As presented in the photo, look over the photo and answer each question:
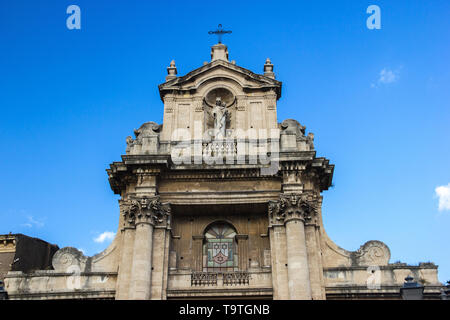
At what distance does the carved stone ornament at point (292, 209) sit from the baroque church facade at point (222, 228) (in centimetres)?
4

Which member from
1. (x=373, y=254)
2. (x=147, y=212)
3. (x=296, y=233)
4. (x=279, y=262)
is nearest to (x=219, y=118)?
(x=147, y=212)

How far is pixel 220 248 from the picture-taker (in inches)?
770

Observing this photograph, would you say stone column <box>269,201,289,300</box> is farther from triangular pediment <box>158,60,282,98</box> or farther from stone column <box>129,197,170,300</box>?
triangular pediment <box>158,60,282,98</box>

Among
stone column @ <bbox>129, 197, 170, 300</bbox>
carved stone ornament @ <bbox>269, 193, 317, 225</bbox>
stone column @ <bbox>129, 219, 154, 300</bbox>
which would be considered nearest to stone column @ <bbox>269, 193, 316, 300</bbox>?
carved stone ornament @ <bbox>269, 193, 317, 225</bbox>

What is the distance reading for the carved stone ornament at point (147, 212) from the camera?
60.4 feet

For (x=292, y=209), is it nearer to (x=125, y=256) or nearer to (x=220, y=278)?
(x=220, y=278)

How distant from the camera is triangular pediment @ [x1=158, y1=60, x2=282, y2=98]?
22.0 m

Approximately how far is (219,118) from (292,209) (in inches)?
216

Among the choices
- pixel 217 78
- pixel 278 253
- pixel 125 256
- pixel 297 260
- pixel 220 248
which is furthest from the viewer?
pixel 217 78

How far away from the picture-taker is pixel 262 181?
1956 centimetres

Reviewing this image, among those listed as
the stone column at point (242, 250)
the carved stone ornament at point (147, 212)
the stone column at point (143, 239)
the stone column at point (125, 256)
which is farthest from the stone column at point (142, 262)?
the stone column at point (242, 250)

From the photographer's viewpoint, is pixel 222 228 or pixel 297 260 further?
pixel 222 228
